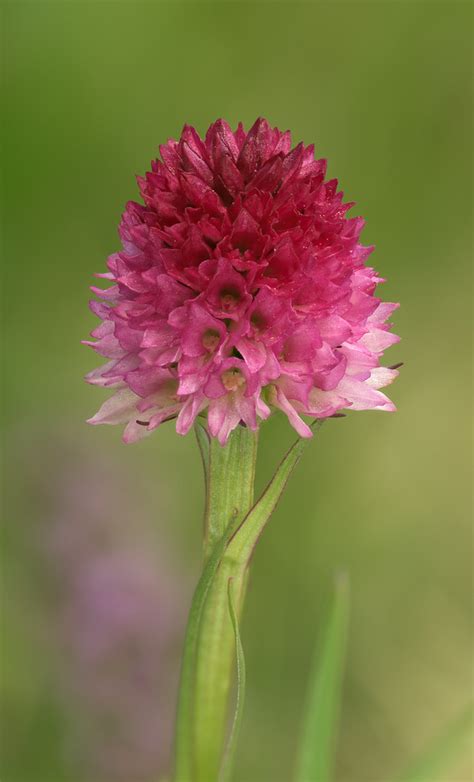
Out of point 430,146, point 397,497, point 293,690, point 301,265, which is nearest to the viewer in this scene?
point 301,265

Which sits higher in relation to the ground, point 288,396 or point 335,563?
point 288,396

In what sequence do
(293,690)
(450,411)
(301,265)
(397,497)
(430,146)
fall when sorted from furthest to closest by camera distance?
(430,146)
(450,411)
(397,497)
(293,690)
(301,265)

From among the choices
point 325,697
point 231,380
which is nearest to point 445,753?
point 325,697

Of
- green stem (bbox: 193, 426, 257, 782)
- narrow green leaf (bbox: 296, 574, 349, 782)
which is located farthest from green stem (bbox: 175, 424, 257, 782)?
narrow green leaf (bbox: 296, 574, 349, 782)

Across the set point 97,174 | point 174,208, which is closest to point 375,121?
point 97,174

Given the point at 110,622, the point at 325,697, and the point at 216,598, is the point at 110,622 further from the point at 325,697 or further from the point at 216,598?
the point at 216,598

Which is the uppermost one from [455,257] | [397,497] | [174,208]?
[455,257]

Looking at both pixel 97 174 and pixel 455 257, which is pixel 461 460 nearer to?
pixel 455 257

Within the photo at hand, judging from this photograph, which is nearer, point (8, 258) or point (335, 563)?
point (335, 563)
